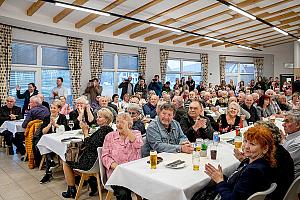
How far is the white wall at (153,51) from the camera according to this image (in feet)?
25.5

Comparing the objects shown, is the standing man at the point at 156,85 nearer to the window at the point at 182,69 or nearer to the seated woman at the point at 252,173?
the window at the point at 182,69

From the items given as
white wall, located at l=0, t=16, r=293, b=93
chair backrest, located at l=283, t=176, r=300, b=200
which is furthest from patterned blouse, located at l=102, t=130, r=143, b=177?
white wall, located at l=0, t=16, r=293, b=93

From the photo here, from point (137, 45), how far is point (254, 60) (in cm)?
869

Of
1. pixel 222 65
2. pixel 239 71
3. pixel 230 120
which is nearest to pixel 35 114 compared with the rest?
pixel 230 120

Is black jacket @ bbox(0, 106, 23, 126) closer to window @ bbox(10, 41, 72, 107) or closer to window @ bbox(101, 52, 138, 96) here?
window @ bbox(10, 41, 72, 107)

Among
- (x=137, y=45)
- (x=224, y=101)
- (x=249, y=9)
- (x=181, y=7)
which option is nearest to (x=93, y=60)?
(x=137, y=45)

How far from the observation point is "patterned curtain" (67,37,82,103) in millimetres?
8789

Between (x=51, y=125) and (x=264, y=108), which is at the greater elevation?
(x=264, y=108)

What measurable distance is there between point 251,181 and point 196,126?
5.72 feet

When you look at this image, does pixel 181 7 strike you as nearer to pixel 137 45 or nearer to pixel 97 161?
pixel 137 45

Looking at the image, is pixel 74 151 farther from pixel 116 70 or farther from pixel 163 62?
pixel 163 62

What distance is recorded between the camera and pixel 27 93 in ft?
24.6

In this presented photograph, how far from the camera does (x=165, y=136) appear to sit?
3172 mm

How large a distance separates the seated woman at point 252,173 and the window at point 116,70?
855 centimetres
